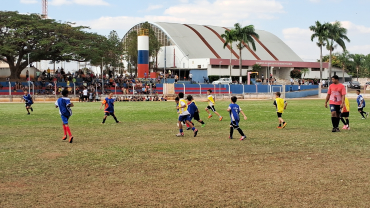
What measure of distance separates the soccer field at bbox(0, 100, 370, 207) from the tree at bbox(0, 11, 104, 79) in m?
43.9

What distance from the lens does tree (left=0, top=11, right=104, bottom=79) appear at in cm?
5550

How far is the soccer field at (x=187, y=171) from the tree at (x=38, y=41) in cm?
4386

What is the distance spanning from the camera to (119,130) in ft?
57.4

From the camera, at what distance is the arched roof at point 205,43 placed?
9006cm

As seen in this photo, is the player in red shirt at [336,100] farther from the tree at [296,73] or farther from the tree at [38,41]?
the tree at [296,73]

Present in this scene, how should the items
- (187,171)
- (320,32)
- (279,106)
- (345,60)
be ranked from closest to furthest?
(187,171), (279,106), (320,32), (345,60)

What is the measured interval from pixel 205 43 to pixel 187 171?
86424 millimetres

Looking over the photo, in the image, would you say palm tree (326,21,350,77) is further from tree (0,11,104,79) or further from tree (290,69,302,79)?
tree (0,11,104,79)

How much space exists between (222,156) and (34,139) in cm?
687

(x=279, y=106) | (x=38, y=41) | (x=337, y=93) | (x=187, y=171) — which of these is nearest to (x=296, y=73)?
(x=38, y=41)

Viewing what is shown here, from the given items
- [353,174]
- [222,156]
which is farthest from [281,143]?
[353,174]

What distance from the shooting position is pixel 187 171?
896 cm

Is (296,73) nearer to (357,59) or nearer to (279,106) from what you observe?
(357,59)

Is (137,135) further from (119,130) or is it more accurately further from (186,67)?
(186,67)
